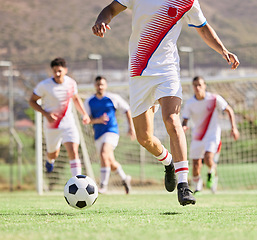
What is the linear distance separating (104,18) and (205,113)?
208 inches

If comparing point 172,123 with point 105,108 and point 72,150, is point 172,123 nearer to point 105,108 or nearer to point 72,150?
point 72,150

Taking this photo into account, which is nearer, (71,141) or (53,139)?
(71,141)

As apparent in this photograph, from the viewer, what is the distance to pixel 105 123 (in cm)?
975

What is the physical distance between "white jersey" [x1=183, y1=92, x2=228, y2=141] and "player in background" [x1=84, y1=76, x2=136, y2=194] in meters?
1.13

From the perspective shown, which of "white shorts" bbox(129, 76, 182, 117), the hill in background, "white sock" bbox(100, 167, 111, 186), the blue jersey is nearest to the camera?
"white shorts" bbox(129, 76, 182, 117)

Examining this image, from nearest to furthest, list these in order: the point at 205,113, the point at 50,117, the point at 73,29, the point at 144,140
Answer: the point at 144,140 → the point at 50,117 → the point at 205,113 → the point at 73,29

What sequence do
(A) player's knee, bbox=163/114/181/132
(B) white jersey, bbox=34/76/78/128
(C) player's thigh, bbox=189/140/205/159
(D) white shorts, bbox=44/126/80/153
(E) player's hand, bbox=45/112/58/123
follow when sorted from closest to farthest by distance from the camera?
(A) player's knee, bbox=163/114/181/132
(E) player's hand, bbox=45/112/58/123
(D) white shorts, bbox=44/126/80/153
(B) white jersey, bbox=34/76/78/128
(C) player's thigh, bbox=189/140/205/159

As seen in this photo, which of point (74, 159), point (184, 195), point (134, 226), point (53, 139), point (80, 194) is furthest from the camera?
point (53, 139)

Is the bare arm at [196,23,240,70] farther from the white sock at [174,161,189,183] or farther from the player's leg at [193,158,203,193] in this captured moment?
the player's leg at [193,158,203,193]

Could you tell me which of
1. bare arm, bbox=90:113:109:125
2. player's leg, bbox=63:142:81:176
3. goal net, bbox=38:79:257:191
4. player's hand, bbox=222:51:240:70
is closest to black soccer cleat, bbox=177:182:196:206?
player's hand, bbox=222:51:240:70

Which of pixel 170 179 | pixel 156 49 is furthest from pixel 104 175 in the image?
pixel 156 49

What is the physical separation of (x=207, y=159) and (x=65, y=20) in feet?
114

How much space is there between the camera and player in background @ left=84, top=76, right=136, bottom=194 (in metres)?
9.58

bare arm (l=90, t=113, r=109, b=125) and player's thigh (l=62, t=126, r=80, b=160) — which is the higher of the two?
bare arm (l=90, t=113, r=109, b=125)
